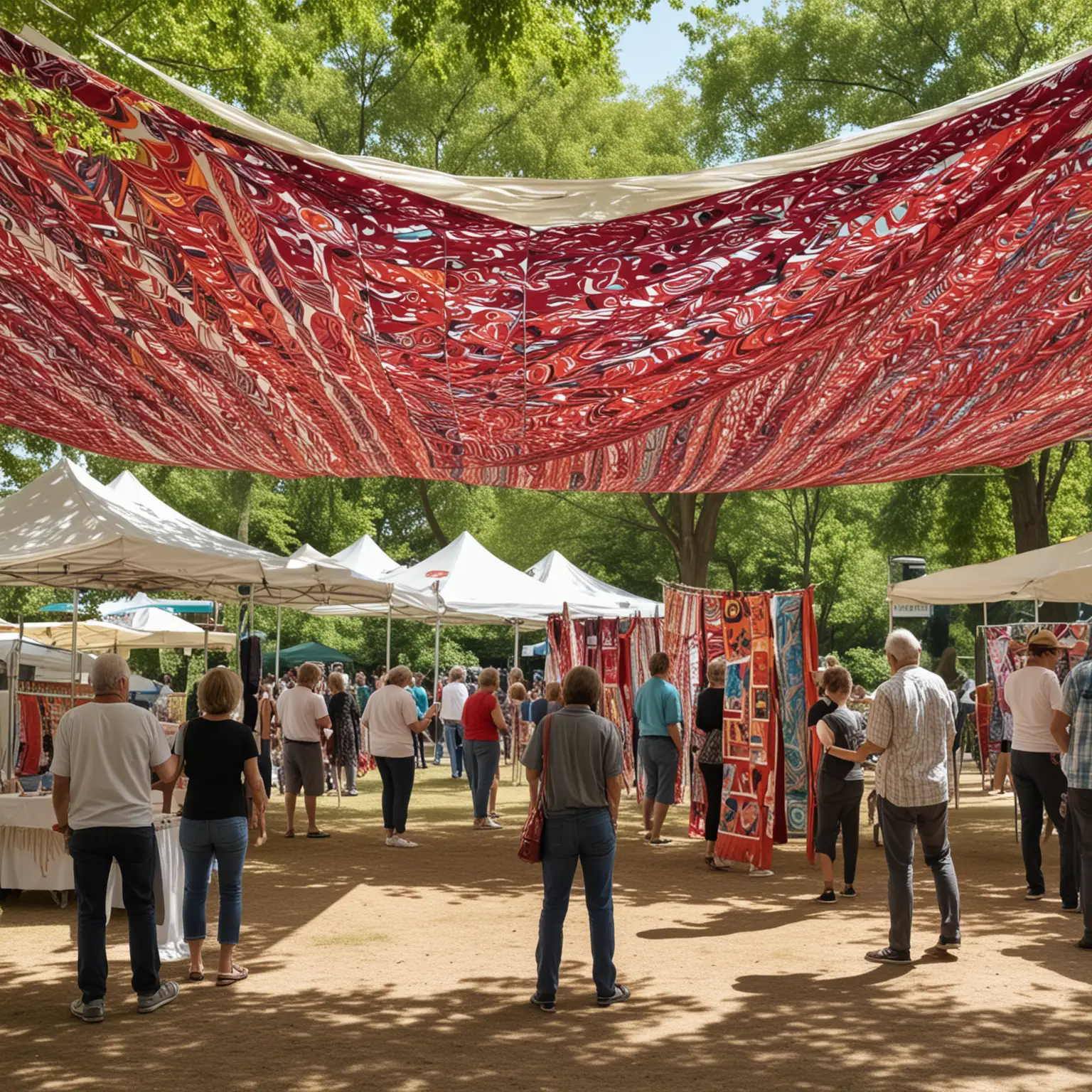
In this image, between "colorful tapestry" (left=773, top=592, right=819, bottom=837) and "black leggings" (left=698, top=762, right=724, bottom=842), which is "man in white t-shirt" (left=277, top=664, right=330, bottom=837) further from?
"colorful tapestry" (left=773, top=592, right=819, bottom=837)

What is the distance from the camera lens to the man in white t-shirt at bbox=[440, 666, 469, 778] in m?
19.0

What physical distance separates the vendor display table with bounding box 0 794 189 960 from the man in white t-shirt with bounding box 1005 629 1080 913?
18.3 feet

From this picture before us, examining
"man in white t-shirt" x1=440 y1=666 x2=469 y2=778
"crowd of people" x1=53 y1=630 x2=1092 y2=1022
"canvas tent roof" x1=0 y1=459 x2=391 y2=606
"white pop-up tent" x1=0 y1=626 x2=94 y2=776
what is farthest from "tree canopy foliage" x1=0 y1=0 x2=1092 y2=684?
"man in white t-shirt" x1=440 y1=666 x2=469 y2=778

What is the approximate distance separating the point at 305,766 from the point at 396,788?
3.20 feet

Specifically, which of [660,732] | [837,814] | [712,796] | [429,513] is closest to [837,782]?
[837,814]

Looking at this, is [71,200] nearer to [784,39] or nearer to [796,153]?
[796,153]

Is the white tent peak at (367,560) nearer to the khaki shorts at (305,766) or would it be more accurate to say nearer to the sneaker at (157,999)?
the khaki shorts at (305,766)

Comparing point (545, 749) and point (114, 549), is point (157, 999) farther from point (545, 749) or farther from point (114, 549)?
point (114, 549)

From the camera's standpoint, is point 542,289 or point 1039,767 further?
point 1039,767

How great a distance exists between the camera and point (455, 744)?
20172 mm

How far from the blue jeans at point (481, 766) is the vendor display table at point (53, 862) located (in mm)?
5194

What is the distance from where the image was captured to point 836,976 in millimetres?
6691

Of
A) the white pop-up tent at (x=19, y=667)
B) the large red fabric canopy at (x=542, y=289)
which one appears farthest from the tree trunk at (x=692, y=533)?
the large red fabric canopy at (x=542, y=289)

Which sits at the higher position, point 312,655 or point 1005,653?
point 312,655
